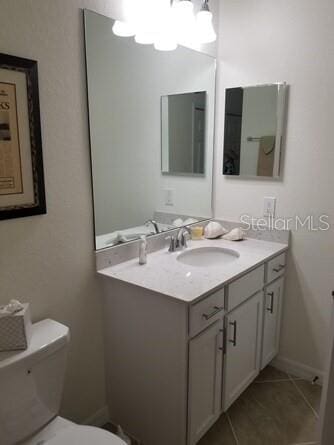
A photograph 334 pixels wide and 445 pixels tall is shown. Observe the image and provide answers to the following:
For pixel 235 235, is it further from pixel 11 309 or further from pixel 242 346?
pixel 11 309

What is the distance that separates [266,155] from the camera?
2137 mm

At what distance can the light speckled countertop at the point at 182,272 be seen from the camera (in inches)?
58.2

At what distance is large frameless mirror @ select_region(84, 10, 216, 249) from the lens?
1646 mm

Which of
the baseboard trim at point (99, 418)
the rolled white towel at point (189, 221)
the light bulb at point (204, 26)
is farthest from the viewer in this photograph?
the rolled white towel at point (189, 221)

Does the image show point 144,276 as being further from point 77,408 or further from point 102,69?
point 102,69

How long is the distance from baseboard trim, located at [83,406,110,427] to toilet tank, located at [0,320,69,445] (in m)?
0.44

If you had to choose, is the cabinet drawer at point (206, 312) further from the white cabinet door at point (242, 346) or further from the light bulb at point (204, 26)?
the light bulb at point (204, 26)

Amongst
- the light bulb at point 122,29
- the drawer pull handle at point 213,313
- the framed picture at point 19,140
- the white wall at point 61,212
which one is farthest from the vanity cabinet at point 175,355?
the light bulb at point 122,29

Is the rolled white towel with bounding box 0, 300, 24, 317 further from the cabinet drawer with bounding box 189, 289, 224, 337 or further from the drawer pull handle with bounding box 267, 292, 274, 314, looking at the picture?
the drawer pull handle with bounding box 267, 292, 274, 314

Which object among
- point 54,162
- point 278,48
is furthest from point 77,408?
point 278,48

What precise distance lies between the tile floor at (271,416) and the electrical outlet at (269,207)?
1.04 metres

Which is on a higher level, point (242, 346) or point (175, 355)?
point (175, 355)

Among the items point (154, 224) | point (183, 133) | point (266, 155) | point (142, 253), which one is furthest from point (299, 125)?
point (142, 253)

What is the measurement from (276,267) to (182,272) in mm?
687
